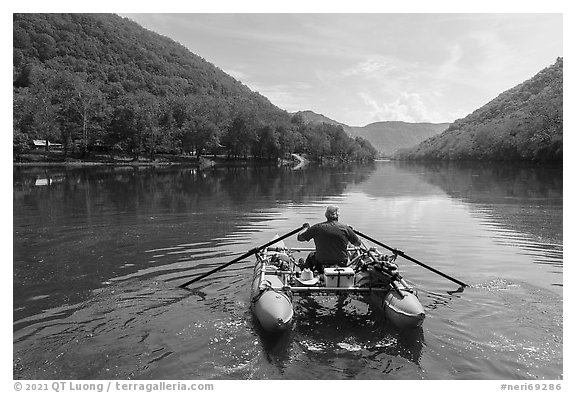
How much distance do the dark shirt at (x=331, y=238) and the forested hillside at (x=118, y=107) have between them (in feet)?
107

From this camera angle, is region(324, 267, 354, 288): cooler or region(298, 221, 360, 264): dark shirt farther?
region(298, 221, 360, 264): dark shirt

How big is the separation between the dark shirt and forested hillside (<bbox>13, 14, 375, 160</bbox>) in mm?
32713

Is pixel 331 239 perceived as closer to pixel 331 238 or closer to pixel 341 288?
pixel 331 238

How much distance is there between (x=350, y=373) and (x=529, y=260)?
35.0 feet

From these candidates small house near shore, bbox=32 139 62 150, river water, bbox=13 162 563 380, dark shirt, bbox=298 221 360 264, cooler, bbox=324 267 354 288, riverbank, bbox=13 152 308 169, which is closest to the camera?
river water, bbox=13 162 563 380

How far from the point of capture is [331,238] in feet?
34.3

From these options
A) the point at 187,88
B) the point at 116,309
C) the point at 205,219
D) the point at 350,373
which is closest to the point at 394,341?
the point at 350,373

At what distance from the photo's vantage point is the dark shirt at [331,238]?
10.4 meters

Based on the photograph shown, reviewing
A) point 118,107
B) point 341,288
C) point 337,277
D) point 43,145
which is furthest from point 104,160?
point 341,288

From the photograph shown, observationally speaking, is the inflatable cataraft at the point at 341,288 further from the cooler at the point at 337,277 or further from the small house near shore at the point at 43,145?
the small house near shore at the point at 43,145

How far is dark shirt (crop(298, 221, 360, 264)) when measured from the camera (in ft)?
34.2

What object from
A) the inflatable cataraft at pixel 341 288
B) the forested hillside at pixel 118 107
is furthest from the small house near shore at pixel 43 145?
the inflatable cataraft at pixel 341 288

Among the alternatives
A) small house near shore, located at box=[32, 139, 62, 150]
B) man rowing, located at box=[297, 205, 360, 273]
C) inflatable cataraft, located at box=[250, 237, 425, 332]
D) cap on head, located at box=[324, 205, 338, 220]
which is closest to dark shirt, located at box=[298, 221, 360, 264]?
man rowing, located at box=[297, 205, 360, 273]

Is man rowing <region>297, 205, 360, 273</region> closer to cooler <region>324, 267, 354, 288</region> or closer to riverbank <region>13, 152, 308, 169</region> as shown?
cooler <region>324, 267, 354, 288</region>
